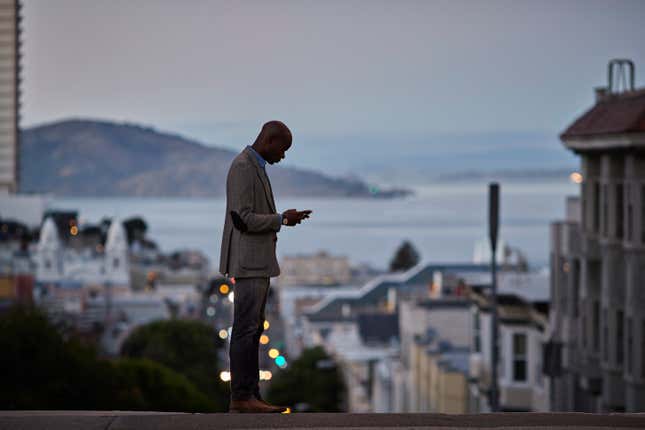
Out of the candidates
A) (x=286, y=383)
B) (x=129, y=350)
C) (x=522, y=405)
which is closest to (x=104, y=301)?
(x=129, y=350)

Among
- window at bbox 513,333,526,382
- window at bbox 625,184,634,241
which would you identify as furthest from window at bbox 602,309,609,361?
window at bbox 513,333,526,382

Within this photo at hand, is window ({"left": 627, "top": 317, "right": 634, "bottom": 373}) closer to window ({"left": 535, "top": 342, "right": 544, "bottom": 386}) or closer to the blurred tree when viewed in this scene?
window ({"left": 535, "top": 342, "right": 544, "bottom": 386})

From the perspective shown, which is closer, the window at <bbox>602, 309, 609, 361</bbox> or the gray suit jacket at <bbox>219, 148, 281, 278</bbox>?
the gray suit jacket at <bbox>219, 148, 281, 278</bbox>

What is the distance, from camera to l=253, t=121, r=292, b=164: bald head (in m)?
15.4

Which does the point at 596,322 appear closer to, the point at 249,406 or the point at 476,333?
the point at 476,333

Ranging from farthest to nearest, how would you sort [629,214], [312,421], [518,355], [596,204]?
[518,355] < [596,204] < [629,214] < [312,421]

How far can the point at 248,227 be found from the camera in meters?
15.0

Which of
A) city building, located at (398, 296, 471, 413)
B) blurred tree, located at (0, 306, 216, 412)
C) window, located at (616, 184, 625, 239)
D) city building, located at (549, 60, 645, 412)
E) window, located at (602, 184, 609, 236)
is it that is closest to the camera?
city building, located at (549, 60, 645, 412)

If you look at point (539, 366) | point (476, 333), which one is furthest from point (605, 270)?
point (476, 333)

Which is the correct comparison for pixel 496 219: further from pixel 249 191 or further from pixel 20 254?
pixel 20 254

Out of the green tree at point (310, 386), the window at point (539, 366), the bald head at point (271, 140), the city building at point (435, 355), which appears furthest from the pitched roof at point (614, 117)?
the green tree at point (310, 386)

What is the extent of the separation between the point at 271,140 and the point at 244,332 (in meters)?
1.72

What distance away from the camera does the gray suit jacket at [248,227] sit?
15.0 metres

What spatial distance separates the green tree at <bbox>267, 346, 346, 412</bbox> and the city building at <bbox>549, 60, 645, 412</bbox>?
49271mm
